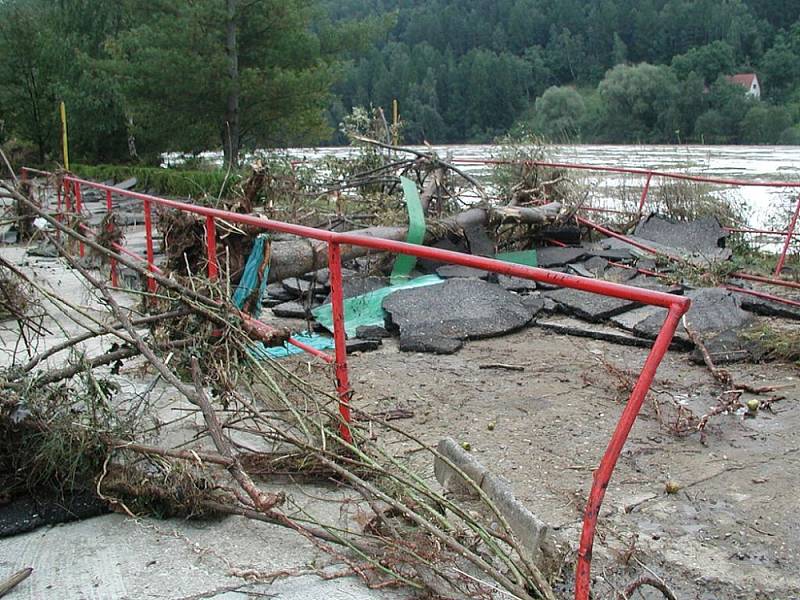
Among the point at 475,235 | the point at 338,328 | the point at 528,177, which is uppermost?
the point at 528,177

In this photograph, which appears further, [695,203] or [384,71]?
[384,71]

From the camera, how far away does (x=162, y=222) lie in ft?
18.3

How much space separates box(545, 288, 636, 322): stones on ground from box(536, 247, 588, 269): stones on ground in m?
1.77

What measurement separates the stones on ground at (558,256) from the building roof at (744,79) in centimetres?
7352

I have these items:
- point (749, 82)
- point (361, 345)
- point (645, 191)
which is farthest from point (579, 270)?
point (749, 82)

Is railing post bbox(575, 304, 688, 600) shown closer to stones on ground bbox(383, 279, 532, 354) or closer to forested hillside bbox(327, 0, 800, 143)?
stones on ground bbox(383, 279, 532, 354)

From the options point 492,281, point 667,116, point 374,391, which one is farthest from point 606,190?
point 667,116

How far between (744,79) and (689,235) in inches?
3119

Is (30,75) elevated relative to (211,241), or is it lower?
elevated

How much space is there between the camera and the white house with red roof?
7581 cm

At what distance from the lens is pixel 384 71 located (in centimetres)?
8050

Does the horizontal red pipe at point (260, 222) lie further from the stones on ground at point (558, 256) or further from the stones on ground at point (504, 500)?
the stones on ground at point (558, 256)

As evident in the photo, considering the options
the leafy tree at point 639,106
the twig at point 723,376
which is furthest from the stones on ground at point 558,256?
the leafy tree at point 639,106

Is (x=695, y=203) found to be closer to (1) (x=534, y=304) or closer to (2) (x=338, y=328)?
(1) (x=534, y=304)
